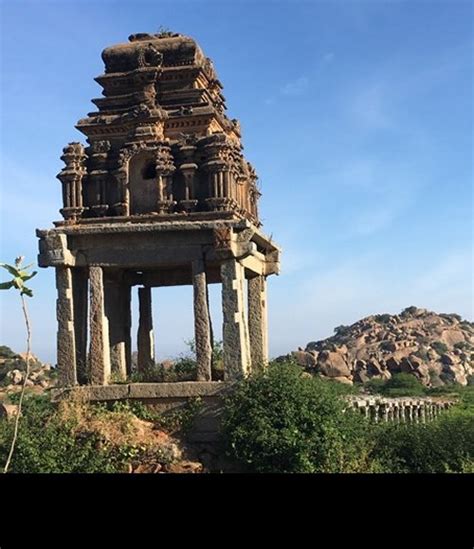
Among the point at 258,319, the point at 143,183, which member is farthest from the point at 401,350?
the point at 143,183

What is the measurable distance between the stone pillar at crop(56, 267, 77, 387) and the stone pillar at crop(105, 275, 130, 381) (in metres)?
1.53

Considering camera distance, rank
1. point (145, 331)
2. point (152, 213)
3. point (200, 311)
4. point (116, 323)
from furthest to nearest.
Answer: point (145, 331) → point (116, 323) → point (152, 213) → point (200, 311)

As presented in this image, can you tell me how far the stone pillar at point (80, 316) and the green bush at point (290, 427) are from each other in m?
2.92

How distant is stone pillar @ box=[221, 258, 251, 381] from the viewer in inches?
482

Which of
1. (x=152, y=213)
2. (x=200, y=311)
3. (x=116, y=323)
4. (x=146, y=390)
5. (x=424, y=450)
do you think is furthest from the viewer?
(x=116, y=323)

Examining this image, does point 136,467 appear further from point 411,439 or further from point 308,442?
point 411,439

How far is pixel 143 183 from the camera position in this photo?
13531mm

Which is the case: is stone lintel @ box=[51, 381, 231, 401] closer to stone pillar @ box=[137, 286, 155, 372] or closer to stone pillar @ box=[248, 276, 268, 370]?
stone pillar @ box=[248, 276, 268, 370]

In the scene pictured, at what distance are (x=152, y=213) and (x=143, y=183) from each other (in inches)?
26.6

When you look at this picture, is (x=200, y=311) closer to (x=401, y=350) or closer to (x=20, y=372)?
(x=20, y=372)

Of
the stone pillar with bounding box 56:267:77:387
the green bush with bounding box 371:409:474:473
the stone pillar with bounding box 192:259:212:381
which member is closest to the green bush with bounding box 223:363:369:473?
the green bush with bounding box 371:409:474:473

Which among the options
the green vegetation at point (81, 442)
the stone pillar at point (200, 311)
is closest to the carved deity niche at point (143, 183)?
the stone pillar at point (200, 311)
